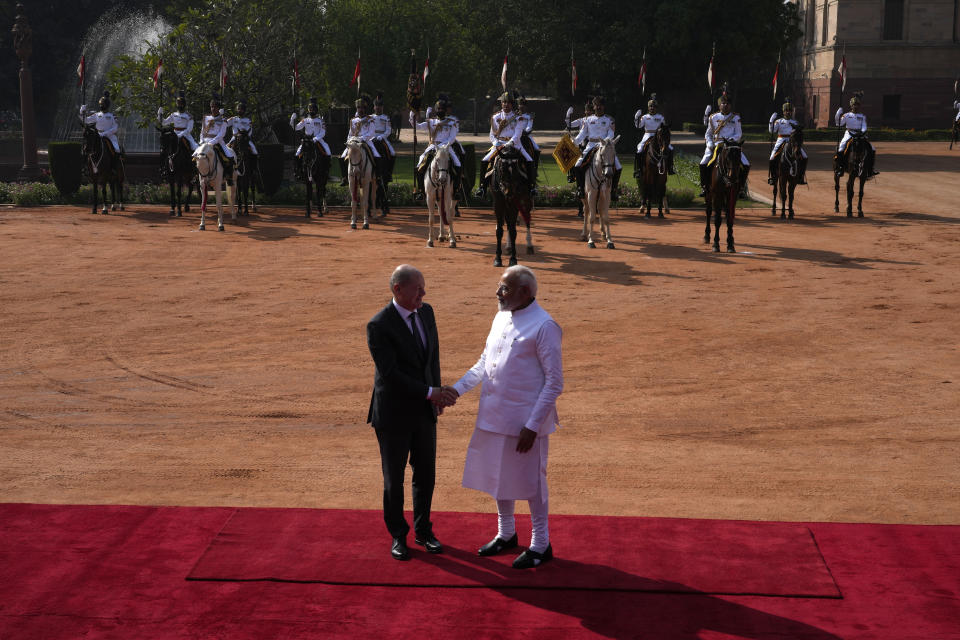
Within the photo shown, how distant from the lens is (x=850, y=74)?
216 feet

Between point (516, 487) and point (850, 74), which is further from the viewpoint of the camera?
point (850, 74)

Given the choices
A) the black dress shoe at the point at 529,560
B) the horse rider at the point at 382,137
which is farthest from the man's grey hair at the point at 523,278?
the horse rider at the point at 382,137

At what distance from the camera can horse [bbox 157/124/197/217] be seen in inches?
1080

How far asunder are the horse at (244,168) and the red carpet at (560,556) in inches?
808

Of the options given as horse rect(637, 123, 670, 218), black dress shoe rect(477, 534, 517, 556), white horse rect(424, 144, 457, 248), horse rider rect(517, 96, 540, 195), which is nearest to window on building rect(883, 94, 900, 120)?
horse rect(637, 123, 670, 218)

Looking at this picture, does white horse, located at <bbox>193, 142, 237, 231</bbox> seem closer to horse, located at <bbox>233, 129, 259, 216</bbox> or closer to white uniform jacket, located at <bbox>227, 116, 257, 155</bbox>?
horse, located at <bbox>233, 129, 259, 216</bbox>

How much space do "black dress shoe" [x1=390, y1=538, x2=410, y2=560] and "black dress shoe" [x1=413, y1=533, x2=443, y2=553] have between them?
0.16 m

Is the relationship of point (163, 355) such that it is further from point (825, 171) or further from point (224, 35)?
point (825, 171)

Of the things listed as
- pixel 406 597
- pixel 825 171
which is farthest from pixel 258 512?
pixel 825 171

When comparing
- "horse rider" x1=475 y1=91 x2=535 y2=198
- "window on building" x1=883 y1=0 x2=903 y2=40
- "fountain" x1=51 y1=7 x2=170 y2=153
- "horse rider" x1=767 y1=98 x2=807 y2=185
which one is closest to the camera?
"horse rider" x1=475 y1=91 x2=535 y2=198

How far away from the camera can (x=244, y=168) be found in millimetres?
28328

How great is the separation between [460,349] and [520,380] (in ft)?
22.7

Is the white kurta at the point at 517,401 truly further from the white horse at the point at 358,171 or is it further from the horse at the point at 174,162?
the horse at the point at 174,162

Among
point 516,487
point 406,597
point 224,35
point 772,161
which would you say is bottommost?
point 406,597
